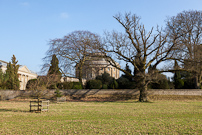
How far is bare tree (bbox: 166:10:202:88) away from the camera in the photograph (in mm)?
34000

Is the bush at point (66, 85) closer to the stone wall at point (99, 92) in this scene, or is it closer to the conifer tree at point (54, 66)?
the stone wall at point (99, 92)

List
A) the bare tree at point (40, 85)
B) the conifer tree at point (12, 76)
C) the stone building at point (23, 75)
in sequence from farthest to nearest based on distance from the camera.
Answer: the stone building at point (23, 75)
the conifer tree at point (12, 76)
the bare tree at point (40, 85)

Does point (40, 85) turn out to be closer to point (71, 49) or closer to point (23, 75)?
point (71, 49)

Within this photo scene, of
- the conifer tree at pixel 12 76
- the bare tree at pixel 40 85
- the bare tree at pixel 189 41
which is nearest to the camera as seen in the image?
the bare tree at pixel 40 85

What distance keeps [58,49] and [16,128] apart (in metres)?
31.8

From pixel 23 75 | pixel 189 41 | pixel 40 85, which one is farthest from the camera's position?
pixel 23 75

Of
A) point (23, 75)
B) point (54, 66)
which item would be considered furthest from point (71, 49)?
point (23, 75)

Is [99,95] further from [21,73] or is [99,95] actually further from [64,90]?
[21,73]

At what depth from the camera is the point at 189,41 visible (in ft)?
132

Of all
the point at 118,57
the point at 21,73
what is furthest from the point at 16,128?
the point at 21,73

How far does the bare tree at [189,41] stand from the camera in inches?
1339

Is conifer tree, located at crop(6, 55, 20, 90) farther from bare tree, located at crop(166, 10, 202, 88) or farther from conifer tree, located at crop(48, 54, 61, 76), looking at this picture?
bare tree, located at crop(166, 10, 202, 88)

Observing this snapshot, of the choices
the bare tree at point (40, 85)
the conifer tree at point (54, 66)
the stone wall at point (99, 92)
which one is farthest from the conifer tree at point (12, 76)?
the bare tree at point (40, 85)

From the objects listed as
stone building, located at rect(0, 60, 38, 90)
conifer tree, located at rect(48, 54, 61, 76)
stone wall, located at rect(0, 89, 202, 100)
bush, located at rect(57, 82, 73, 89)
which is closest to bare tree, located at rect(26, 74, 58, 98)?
conifer tree, located at rect(48, 54, 61, 76)
